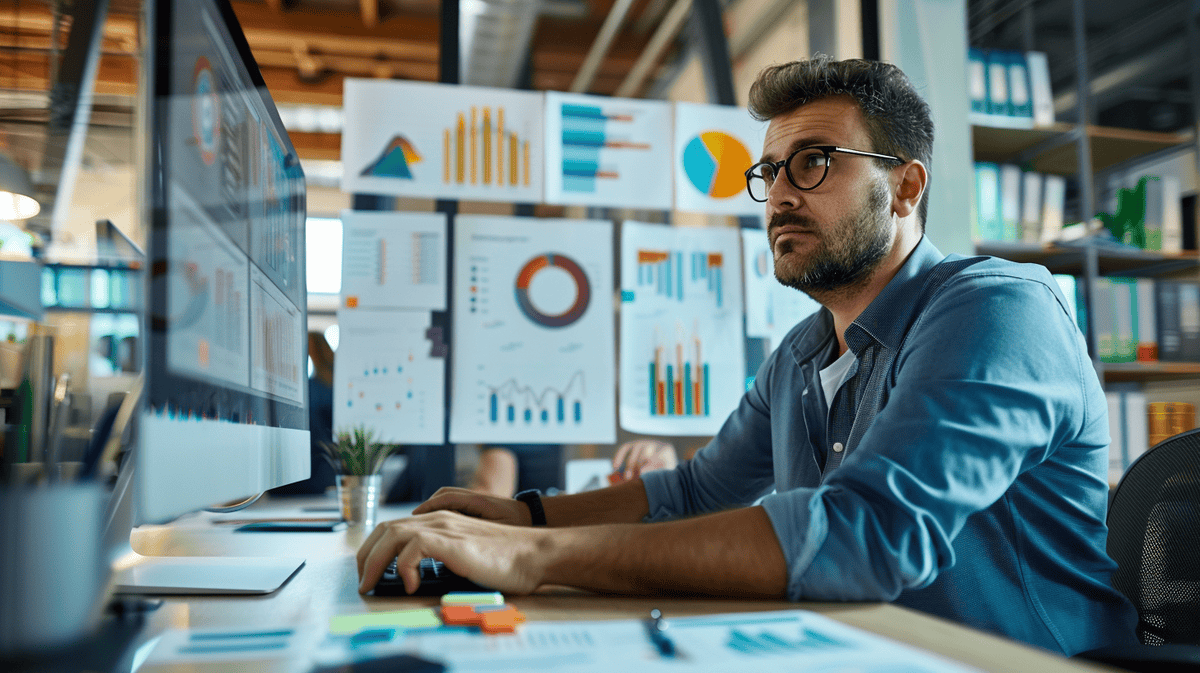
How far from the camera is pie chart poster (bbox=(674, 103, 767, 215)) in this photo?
7.20 ft

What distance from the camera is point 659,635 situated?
56cm

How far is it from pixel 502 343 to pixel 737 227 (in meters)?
0.76

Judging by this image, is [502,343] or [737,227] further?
[737,227]

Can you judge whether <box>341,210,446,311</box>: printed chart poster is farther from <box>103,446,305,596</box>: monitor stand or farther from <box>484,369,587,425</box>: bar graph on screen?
<box>103,446,305,596</box>: monitor stand

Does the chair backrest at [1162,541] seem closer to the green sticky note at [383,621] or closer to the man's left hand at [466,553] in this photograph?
the man's left hand at [466,553]

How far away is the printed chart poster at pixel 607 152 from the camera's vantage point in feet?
6.93

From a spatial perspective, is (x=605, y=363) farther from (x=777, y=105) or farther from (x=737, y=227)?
(x=777, y=105)

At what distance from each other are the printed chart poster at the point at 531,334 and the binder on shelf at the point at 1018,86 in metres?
1.61

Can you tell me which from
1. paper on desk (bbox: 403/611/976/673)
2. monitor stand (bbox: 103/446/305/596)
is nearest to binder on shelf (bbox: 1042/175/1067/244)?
paper on desk (bbox: 403/611/976/673)

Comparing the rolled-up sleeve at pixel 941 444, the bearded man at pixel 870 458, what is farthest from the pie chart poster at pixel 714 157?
the rolled-up sleeve at pixel 941 444

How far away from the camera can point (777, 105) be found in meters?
1.35

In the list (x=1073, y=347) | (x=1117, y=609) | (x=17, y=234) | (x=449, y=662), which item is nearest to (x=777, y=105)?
(x=1073, y=347)

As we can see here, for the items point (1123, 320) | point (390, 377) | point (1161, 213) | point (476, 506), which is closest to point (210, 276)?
point (476, 506)

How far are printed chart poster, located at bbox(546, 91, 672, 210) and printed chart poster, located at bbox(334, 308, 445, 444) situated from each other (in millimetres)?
537
